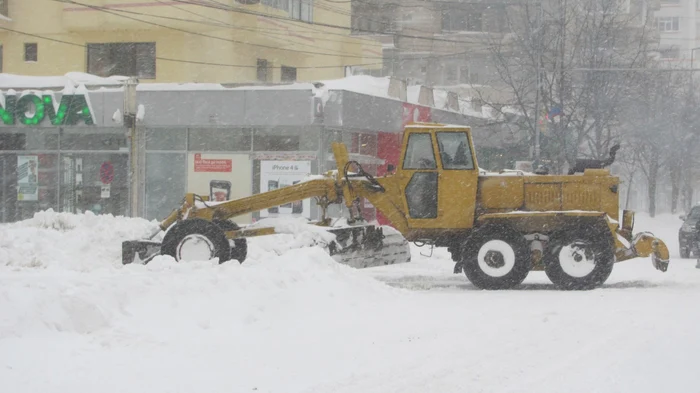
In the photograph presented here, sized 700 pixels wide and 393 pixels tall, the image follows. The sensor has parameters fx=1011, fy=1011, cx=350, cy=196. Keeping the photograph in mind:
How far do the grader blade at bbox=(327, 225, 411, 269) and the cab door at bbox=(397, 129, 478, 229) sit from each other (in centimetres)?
71

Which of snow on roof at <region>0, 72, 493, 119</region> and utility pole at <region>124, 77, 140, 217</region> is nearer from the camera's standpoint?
snow on roof at <region>0, 72, 493, 119</region>

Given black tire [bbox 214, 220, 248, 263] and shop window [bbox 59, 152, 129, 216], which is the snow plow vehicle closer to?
black tire [bbox 214, 220, 248, 263]

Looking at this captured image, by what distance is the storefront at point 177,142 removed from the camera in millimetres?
28969

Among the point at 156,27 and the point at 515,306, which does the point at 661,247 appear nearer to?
the point at 515,306

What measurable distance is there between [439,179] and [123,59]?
71.8 ft

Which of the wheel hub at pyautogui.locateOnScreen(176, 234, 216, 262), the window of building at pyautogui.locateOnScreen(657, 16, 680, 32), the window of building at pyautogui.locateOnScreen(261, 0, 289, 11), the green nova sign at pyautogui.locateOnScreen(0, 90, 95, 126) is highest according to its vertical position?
the window of building at pyautogui.locateOnScreen(657, 16, 680, 32)

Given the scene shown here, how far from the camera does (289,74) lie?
39.4 meters

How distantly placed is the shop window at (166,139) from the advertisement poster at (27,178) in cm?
409

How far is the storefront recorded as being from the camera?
29.0 m

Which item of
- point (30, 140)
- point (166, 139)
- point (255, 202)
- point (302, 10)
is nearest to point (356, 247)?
point (255, 202)

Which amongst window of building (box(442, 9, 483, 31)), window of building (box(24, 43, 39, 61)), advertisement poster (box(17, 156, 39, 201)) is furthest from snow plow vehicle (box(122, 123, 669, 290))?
window of building (box(442, 9, 483, 31))

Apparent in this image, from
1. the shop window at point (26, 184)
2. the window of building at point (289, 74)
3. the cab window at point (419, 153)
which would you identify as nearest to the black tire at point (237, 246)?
the cab window at point (419, 153)

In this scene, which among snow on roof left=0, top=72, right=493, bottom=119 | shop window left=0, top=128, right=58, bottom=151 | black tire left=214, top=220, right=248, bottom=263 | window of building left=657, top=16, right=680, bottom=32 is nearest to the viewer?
black tire left=214, top=220, right=248, bottom=263

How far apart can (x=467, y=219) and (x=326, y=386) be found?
8512mm
